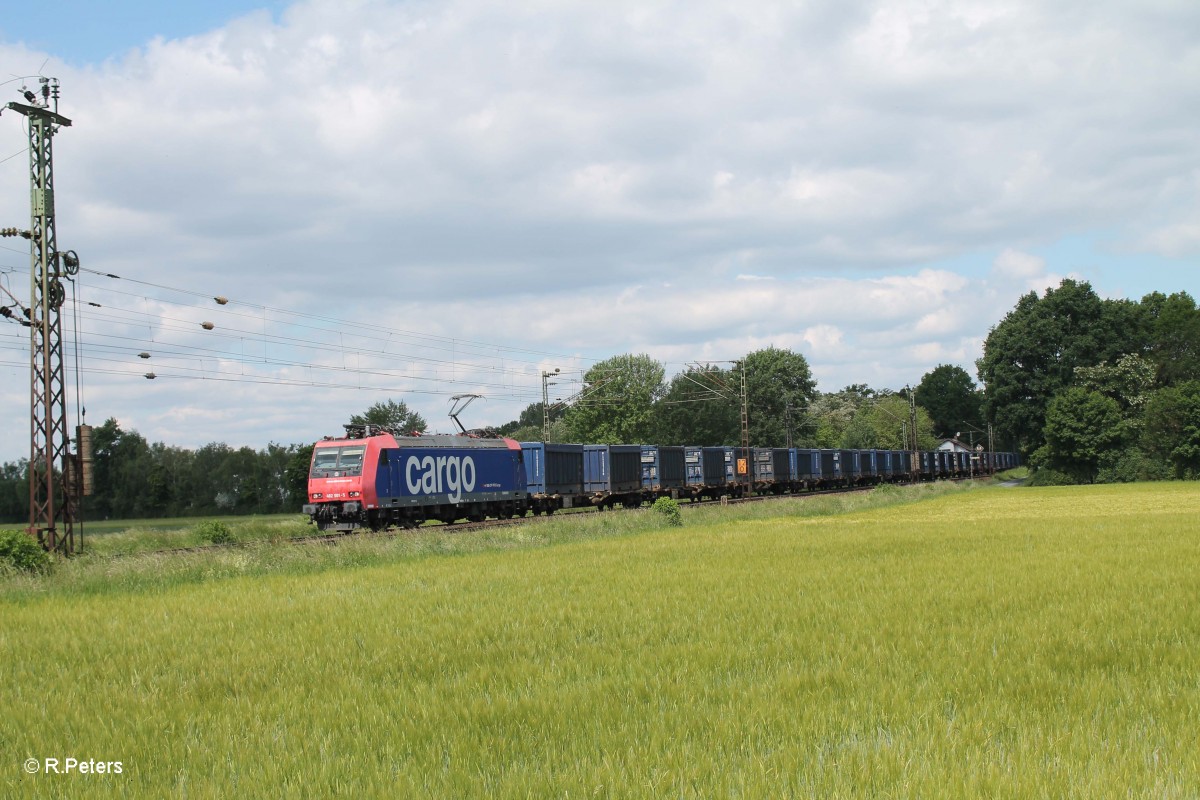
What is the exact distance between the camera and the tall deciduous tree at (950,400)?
538ft

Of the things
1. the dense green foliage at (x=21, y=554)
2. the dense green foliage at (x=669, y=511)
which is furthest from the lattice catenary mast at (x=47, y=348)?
the dense green foliage at (x=669, y=511)

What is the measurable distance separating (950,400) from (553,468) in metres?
133

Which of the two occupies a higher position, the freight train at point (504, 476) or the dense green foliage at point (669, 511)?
the freight train at point (504, 476)

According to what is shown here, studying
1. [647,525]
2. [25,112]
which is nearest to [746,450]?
[647,525]

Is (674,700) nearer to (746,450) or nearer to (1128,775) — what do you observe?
(1128,775)

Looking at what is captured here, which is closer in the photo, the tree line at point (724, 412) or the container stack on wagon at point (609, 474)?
the container stack on wagon at point (609, 474)

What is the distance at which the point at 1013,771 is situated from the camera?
17.8ft

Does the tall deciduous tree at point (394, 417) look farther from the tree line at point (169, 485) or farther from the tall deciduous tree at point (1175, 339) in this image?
the tall deciduous tree at point (1175, 339)

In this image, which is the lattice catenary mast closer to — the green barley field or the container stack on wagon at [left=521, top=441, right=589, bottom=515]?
the green barley field

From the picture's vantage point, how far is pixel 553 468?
4594 centimetres

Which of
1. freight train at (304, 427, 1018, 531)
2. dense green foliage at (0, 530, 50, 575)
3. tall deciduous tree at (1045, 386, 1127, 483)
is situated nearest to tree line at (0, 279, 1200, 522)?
tall deciduous tree at (1045, 386, 1127, 483)

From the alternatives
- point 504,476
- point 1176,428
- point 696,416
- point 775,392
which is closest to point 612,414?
point 696,416

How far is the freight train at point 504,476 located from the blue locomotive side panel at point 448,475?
4cm

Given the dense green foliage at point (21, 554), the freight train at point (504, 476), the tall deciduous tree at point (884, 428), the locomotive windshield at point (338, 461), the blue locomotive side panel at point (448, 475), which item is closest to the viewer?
the dense green foliage at point (21, 554)
